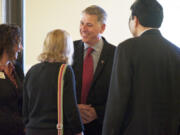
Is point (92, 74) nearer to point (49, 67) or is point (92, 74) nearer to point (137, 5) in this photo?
point (49, 67)

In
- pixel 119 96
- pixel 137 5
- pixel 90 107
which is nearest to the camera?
pixel 119 96

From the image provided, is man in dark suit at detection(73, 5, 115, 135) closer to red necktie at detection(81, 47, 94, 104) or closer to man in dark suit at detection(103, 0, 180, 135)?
red necktie at detection(81, 47, 94, 104)

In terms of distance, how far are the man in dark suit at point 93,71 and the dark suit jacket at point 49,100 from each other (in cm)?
34

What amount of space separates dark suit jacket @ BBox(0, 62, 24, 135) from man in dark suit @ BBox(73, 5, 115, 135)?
1.53 feet

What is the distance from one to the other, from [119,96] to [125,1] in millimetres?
1800

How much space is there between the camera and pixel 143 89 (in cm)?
148

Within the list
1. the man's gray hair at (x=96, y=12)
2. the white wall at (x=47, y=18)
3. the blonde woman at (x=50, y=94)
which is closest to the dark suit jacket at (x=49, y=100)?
the blonde woman at (x=50, y=94)

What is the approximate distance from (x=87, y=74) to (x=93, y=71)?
56mm

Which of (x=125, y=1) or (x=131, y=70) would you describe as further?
(x=125, y=1)

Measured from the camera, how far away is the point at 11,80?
1847mm

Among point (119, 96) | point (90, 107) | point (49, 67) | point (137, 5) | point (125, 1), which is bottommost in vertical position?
point (90, 107)

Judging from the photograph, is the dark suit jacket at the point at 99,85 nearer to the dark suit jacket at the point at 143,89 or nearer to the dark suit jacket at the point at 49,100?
the dark suit jacket at the point at 49,100

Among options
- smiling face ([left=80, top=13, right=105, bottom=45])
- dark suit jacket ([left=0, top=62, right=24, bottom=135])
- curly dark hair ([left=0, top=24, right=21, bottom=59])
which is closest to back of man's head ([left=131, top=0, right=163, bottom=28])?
smiling face ([left=80, top=13, right=105, bottom=45])

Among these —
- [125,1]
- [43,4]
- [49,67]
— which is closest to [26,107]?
[49,67]
